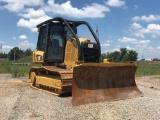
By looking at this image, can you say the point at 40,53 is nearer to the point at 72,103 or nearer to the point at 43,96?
the point at 43,96

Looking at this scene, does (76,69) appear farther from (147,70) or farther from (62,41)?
(147,70)

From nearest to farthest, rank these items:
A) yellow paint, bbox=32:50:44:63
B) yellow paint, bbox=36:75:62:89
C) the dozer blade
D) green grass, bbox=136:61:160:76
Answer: the dozer blade < yellow paint, bbox=36:75:62:89 < yellow paint, bbox=32:50:44:63 < green grass, bbox=136:61:160:76

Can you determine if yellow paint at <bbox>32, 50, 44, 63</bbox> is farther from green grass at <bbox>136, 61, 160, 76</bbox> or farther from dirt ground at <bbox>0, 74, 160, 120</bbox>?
green grass at <bbox>136, 61, 160, 76</bbox>

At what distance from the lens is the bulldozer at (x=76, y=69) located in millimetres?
10047

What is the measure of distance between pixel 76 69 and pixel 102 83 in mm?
1271

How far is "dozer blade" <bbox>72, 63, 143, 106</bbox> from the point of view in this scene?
980 cm

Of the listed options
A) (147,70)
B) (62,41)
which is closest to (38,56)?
(62,41)

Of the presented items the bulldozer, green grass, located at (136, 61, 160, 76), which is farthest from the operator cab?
green grass, located at (136, 61, 160, 76)

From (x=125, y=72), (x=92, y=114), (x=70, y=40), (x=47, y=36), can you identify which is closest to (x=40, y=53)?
(x=47, y=36)

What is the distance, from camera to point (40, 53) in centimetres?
1335

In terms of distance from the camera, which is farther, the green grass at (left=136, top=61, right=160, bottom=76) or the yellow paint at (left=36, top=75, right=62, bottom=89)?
the green grass at (left=136, top=61, right=160, bottom=76)

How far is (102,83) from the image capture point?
10.6m

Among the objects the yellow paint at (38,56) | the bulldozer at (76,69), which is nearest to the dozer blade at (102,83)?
the bulldozer at (76,69)

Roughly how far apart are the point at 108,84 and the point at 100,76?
45 cm
